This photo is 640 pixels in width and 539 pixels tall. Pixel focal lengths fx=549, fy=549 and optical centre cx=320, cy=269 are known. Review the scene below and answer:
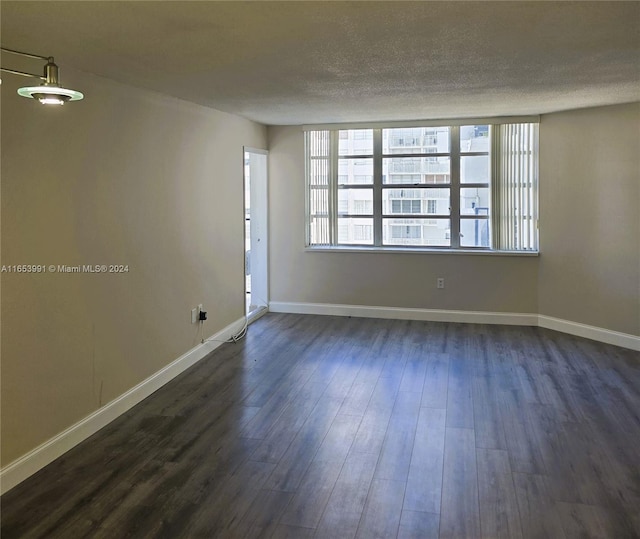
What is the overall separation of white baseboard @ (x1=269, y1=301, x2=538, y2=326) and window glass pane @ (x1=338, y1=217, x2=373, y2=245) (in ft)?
2.62

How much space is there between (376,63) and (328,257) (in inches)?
142

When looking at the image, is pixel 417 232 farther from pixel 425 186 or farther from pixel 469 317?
pixel 469 317

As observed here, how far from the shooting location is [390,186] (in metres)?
6.44

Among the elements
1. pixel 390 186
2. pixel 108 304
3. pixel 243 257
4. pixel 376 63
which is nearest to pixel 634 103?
pixel 390 186

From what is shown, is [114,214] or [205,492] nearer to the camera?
[205,492]

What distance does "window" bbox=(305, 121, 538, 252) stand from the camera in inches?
235

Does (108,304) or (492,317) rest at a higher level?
(108,304)

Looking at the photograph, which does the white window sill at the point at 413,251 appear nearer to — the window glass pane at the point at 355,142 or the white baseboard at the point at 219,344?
the white baseboard at the point at 219,344

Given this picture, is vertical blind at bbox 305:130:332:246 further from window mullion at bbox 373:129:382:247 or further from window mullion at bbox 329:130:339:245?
window mullion at bbox 373:129:382:247

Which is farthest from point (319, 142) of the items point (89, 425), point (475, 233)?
point (89, 425)

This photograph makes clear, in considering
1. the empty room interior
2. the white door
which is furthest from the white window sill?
the white door

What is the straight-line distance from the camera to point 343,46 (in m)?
2.84

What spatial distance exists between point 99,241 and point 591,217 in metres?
4.56

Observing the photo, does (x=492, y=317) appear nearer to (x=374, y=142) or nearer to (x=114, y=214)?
(x=374, y=142)
